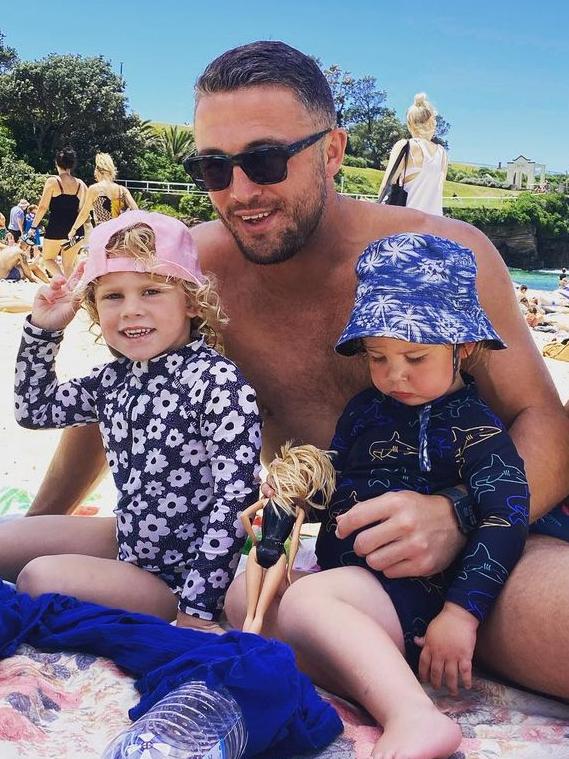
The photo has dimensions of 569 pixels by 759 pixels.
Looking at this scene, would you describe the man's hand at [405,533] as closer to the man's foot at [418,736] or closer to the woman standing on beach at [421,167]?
the man's foot at [418,736]

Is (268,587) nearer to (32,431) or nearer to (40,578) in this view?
(40,578)

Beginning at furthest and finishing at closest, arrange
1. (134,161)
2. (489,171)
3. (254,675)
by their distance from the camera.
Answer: (489,171) → (134,161) → (254,675)

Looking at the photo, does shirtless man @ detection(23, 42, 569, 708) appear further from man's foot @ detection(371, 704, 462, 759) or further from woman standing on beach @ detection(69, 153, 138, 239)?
woman standing on beach @ detection(69, 153, 138, 239)

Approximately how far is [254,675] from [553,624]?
0.74 metres

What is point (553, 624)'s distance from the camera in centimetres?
189

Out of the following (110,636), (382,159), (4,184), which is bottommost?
(110,636)

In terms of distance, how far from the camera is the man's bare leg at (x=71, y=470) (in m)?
3.04

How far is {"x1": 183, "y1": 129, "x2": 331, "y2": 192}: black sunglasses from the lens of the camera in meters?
2.43

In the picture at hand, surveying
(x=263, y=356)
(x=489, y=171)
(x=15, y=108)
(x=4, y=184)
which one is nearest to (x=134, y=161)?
(x=15, y=108)

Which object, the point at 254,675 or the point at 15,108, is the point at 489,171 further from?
the point at 254,675

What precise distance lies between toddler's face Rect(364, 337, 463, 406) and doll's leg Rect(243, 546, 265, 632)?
57 centimetres

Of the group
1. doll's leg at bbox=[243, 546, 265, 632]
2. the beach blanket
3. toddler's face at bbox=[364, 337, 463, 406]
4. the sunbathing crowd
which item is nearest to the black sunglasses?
the sunbathing crowd

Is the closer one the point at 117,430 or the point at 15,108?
the point at 117,430

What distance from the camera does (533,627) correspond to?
1933mm
